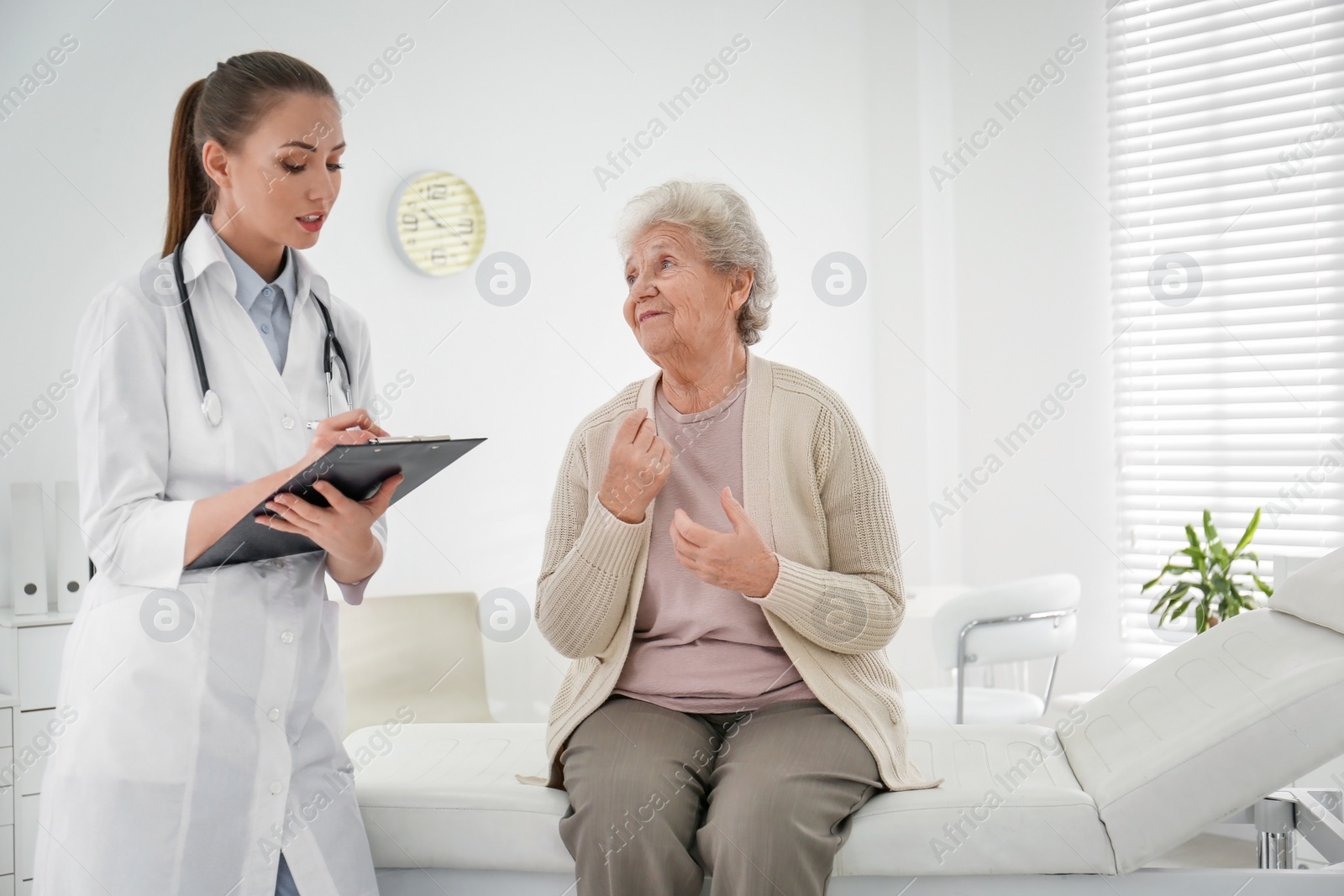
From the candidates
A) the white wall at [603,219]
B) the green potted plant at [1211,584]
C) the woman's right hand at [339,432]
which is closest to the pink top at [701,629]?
the woman's right hand at [339,432]

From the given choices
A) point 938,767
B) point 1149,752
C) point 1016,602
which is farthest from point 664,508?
point 1016,602

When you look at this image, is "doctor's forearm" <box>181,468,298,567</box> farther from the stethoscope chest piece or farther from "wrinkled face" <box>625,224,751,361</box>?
"wrinkled face" <box>625,224,751,361</box>

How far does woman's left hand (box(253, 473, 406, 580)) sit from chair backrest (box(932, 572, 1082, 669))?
1939mm

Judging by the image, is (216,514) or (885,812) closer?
(216,514)

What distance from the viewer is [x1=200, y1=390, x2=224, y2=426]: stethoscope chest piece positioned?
1.32 m

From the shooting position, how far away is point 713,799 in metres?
1.47

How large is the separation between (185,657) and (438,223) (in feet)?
7.71

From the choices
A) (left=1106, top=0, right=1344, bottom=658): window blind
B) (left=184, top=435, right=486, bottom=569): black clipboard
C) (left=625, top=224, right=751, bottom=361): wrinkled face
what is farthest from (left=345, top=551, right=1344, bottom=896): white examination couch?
(left=1106, top=0, right=1344, bottom=658): window blind

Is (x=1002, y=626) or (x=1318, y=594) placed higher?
(x=1318, y=594)

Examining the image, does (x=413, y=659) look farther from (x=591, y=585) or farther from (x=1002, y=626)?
(x=1002, y=626)

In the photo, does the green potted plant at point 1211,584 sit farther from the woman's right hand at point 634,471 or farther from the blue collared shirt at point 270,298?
the blue collared shirt at point 270,298

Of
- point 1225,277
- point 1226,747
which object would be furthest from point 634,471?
point 1225,277

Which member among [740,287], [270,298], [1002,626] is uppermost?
[740,287]

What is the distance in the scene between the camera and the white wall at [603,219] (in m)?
2.85
